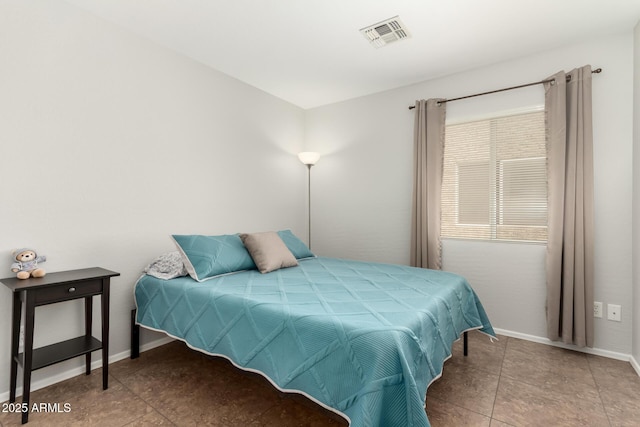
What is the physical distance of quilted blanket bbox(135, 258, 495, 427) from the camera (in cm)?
129

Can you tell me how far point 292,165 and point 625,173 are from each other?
3.18m

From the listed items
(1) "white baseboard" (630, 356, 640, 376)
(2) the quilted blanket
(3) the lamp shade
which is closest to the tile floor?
(1) "white baseboard" (630, 356, 640, 376)

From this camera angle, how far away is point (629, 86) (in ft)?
7.96

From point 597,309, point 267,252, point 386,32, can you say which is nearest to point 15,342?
point 267,252

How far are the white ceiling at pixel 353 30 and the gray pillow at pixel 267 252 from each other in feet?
5.42

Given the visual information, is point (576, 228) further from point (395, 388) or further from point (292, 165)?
point (292, 165)

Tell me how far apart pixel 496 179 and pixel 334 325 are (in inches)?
93.8

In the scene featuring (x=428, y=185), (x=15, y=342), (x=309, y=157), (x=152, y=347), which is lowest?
(x=152, y=347)

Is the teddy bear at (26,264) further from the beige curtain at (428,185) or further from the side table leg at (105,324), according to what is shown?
the beige curtain at (428,185)

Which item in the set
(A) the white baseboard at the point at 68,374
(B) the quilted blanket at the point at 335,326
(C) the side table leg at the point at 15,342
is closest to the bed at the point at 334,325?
(B) the quilted blanket at the point at 335,326

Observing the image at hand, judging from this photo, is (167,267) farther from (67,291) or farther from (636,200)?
(636,200)

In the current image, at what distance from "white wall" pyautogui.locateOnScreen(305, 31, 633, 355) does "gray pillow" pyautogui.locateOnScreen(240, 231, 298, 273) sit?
128 cm

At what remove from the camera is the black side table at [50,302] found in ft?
5.60

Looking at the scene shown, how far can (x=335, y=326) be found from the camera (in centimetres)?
146
